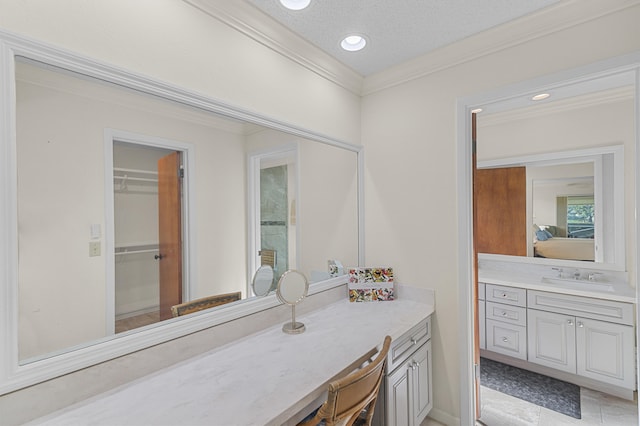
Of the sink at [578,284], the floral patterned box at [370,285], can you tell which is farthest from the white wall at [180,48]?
the sink at [578,284]

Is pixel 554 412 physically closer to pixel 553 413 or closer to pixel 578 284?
pixel 553 413

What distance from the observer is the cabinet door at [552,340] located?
2.30 meters

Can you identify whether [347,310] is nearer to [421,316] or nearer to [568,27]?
[421,316]

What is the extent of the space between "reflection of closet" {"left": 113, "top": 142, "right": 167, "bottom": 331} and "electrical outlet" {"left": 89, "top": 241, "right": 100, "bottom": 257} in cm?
6

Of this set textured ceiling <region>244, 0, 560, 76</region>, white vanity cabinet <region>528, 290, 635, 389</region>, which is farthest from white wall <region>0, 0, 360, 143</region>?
white vanity cabinet <region>528, 290, 635, 389</region>

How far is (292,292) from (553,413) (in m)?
2.10

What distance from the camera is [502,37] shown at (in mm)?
1658

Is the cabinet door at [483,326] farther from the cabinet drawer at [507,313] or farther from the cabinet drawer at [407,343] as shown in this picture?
the cabinet drawer at [407,343]

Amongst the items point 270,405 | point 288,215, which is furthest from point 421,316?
point 270,405

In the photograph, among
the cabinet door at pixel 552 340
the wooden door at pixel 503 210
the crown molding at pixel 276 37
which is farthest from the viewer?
the wooden door at pixel 503 210

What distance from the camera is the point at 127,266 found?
1109 millimetres

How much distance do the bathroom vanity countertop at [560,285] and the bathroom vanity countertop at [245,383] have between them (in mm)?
1613

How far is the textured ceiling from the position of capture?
57.2 inches

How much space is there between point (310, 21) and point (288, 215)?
3.59 feet
